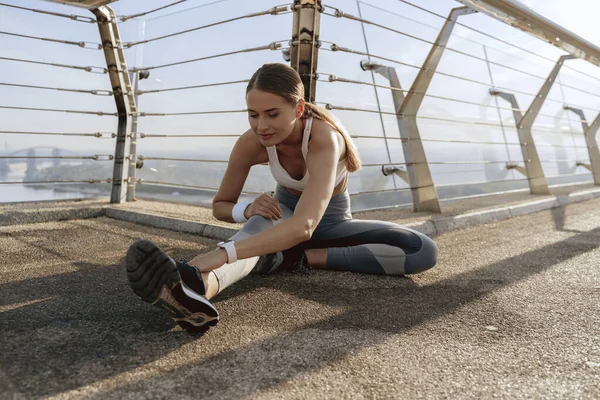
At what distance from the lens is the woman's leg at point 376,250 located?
207 cm

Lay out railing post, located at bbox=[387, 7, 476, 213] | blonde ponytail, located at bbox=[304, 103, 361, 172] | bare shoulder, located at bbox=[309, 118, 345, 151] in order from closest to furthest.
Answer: bare shoulder, located at bbox=[309, 118, 345, 151], blonde ponytail, located at bbox=[304, 103, 361, 172], railing post, located at bbox=[387, 7, 476, 213]

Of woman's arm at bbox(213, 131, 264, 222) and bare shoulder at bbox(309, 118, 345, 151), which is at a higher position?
bare shoulder at bbox(309, 118, 345, 151)

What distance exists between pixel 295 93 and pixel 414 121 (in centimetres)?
209

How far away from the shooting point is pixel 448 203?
A: 174 inches

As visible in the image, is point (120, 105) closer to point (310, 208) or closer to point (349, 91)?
point (349, 91)

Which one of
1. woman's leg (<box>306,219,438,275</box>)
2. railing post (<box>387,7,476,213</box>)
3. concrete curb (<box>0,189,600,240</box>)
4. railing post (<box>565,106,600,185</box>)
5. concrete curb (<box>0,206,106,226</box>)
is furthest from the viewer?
railing post (<box>565,106,600,185</box>)

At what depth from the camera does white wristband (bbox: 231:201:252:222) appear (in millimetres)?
1971

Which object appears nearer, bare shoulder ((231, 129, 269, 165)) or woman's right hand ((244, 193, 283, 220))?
woman's right hand ((244, 193, 283, 220))

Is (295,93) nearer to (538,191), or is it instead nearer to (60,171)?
(60,171)

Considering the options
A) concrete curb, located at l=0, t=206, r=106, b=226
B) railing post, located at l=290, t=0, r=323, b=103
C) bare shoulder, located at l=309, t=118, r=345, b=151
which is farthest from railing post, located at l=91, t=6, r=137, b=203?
bare shoulder, located at l=309, t=118, r=345, b=151

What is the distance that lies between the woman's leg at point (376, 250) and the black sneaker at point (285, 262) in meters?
0.05

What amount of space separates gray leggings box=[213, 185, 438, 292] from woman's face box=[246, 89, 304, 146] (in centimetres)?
37

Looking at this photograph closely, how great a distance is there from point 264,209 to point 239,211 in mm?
157

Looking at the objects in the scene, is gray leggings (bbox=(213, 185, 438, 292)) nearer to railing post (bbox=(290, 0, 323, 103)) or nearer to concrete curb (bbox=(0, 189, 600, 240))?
concrete curb (bbox=(0, 189, 600, 240))
